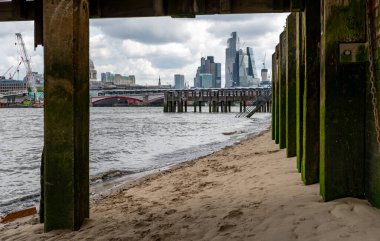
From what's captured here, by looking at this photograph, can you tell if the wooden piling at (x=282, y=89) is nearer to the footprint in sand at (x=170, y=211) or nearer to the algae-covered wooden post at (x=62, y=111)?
the footprint in sand at (x=170, y=211)

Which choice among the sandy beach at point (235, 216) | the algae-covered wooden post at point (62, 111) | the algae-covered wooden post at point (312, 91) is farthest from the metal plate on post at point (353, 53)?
the algae-covered wooden post at point (62, 111)

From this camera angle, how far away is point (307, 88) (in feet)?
20.0

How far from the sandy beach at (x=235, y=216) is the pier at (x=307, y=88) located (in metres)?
0.32

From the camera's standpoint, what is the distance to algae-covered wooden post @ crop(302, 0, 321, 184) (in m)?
6.03

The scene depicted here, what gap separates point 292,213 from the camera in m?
4.84

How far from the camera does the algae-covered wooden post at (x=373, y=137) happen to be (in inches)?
175

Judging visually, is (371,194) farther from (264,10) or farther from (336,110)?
(264,10)

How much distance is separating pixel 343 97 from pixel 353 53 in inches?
22.0

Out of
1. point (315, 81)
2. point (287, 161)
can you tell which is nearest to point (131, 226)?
point (315, 81)

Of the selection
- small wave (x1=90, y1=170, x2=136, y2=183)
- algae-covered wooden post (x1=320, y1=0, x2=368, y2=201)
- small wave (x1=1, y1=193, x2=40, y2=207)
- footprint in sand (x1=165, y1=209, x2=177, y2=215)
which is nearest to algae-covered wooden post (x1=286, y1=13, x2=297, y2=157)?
algae-covered wooden post (x1=320, y1=0, x2=368, y2=201)

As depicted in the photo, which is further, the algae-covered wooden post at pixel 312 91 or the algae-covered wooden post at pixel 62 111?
the algae-covered wooden post at pixel 312 91

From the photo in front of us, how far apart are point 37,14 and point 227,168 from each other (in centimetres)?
631

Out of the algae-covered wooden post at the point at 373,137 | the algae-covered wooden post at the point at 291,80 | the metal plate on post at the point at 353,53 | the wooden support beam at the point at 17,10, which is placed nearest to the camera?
Answer: the algae-covered wooden post at the point at 373,137

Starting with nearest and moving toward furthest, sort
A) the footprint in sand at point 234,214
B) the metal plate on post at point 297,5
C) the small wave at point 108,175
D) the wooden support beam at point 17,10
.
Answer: the footprint in sand at point 234,214
the metal plate on post at point 297,5
the wooden support beam at point 17,10
the small wave at point 108,175
